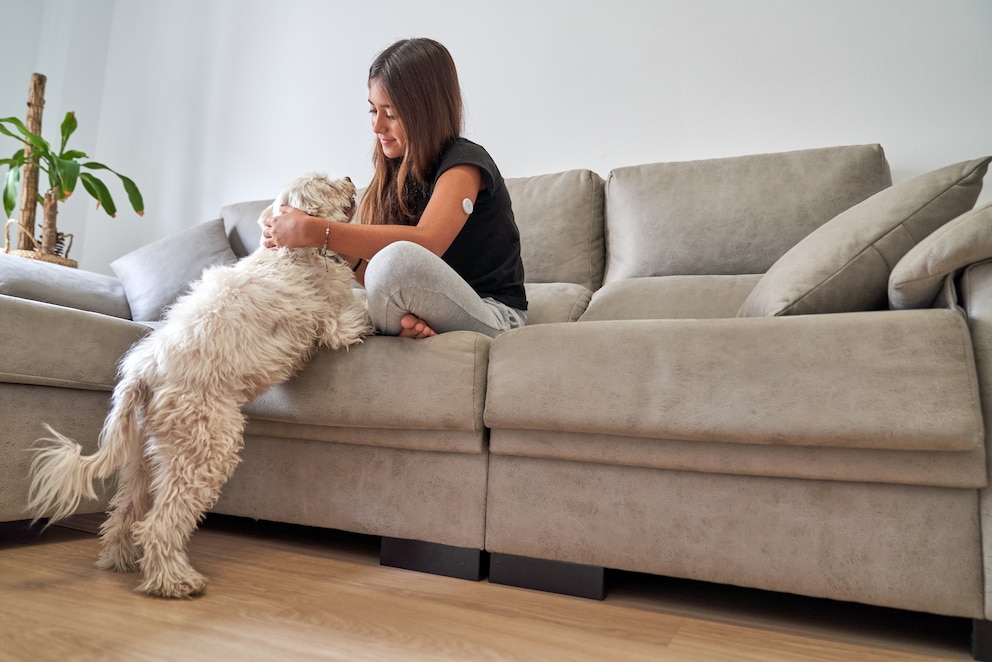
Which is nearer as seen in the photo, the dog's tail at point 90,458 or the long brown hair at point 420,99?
the dog's tail at point 90,458

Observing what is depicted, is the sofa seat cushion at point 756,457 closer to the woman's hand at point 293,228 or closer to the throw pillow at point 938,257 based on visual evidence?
the throw pillow at point 938,257

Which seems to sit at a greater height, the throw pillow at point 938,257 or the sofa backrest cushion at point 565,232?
the sofa backrest cushion at point 565,232

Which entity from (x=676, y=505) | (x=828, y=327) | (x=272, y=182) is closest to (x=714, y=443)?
(x=676, y=505)

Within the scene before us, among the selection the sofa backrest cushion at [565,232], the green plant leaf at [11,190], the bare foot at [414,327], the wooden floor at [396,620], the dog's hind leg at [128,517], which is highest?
the green plant leaf at [11,190]

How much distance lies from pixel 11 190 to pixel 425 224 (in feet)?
7.69

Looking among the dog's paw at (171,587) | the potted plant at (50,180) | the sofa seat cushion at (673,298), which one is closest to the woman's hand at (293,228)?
the dog's paw at (171,587)

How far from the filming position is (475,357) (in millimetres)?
1342

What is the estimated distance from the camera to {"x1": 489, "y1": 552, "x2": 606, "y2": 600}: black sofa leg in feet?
4.14

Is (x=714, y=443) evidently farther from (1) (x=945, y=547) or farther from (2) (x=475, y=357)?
(2) (x=475, y=357)

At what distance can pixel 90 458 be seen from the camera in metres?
1.17

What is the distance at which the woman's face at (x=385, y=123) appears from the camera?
1659mm

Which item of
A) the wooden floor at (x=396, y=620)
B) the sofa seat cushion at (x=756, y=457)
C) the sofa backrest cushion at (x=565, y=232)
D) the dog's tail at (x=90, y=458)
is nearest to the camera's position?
the wooden floor at (x=396, y=620)

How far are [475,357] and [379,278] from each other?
0.82 ft

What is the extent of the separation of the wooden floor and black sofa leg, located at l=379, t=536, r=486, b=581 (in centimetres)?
2
